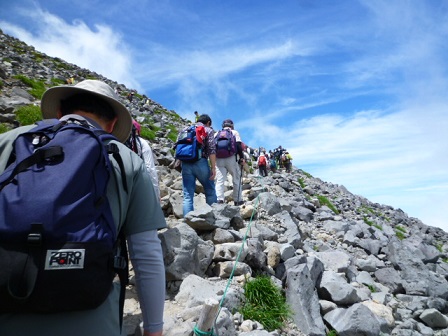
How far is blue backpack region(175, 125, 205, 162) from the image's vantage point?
23.4 feet

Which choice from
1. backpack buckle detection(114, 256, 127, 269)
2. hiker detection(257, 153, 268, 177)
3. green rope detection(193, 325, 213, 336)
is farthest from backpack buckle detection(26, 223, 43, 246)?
hiker detection(257, 153, 268, 177)

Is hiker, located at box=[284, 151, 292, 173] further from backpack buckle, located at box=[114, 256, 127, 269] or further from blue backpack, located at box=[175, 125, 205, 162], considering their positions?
backpack buckle, located at box=[114, 256, 127, 269]

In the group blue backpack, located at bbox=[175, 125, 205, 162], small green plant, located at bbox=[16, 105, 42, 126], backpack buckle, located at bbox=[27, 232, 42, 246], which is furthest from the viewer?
small green plant, located at bbox=[16, 105, 42, 126]

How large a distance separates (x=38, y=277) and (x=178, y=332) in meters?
2.25

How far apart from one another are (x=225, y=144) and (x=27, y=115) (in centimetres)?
749

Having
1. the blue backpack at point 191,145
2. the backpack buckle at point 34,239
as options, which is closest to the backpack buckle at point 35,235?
the backpack buckle at point 34,239

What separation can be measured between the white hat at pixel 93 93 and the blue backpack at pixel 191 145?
406 centimetres

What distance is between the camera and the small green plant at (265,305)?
4.75 m

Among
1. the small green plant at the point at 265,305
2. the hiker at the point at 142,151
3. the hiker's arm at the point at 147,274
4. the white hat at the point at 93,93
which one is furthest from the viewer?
the hiker at the point at 142,151

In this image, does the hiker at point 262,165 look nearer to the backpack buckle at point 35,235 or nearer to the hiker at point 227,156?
the hiker at point 227,156

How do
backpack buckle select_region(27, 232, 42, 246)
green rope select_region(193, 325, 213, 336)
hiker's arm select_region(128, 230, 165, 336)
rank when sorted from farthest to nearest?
green rope select_region(193, 325, 213, 336)
hiker's arm select_region(128, 230, 165, 336)
backpack buckle select_region(27, 232, 42, 246)

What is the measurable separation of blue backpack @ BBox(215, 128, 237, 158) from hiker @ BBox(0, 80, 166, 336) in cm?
668

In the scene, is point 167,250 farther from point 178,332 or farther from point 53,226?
point 53,226

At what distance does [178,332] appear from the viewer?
338 cm
